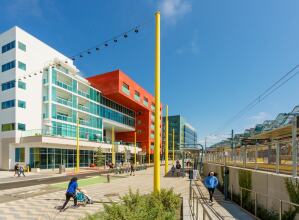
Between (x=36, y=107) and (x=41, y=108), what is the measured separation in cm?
118

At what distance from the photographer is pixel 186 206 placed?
13.2 meters

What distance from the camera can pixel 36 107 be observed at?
47.4 meters

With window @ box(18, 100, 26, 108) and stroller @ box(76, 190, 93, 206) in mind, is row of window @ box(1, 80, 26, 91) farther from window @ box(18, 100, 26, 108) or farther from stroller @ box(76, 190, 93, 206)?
stroller @ box(76, 190, 93, 206)

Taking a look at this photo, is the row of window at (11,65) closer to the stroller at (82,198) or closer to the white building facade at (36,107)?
the white building facade at (36,107)

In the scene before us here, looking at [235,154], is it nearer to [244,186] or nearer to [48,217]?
[244,186]

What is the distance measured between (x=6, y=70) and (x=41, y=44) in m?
8.30

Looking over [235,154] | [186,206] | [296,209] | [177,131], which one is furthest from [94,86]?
[177,131]

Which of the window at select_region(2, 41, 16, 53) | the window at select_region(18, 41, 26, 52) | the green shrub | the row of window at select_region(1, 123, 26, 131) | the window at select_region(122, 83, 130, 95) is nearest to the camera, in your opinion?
the green shrub

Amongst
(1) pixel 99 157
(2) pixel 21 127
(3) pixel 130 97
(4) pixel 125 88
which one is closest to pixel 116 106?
(3) pixel 130 97

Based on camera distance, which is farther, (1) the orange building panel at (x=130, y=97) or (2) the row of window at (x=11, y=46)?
(1) the orange building panel at (x=130, y=97)

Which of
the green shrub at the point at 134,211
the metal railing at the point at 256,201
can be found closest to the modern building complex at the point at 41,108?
the metal railing at the point at 256,201

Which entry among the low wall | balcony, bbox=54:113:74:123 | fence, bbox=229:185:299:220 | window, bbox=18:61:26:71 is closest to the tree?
balcony, bbox=54:113:74:123

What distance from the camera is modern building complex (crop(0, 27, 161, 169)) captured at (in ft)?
145

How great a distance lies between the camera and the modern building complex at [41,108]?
44.2m
